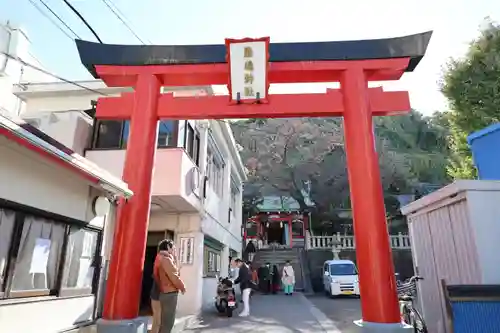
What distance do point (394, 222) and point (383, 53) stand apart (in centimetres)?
2422

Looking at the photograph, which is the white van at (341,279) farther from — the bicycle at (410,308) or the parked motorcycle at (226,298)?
the bicycle at (410,308)

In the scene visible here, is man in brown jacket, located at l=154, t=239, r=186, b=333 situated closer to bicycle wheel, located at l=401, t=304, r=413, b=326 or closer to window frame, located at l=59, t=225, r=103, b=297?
window frame, located at l=59, t=225, r=103, b=297

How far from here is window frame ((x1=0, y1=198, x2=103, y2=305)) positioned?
14.2 feet

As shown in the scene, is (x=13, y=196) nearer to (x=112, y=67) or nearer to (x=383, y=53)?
(x=112, y=67)

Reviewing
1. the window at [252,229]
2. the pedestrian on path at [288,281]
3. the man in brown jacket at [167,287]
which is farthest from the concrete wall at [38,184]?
the window at [252,229]

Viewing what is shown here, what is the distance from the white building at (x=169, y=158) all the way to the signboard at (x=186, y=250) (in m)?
0.03

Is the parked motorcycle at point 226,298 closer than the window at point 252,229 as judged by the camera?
Yes

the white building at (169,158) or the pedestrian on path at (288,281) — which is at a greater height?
the white building at (169,158)

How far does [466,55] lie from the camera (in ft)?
39.3

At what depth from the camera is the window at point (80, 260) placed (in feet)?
18.2

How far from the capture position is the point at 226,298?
10562mm

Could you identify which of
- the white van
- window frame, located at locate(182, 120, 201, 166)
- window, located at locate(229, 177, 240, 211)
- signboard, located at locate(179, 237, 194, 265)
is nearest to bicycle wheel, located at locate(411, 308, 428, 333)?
signboard, located at locate(179, 237, 194, 265)

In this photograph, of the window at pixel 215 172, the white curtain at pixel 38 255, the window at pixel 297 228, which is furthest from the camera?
the window at pixel 297 228

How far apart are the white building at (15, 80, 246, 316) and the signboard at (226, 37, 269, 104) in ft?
11.6
